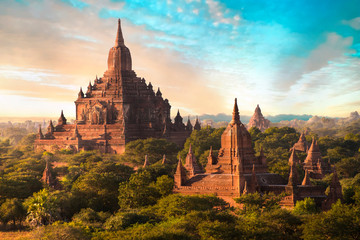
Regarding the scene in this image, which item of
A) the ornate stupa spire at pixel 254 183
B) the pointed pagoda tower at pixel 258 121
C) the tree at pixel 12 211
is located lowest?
the tree at pixel 12 211

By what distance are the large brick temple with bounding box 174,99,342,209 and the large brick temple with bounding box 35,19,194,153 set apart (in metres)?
37.8

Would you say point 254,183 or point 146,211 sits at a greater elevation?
point 254,183

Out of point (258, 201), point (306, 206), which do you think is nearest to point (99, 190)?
point (258, 201)

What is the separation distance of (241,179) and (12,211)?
67.9 ft

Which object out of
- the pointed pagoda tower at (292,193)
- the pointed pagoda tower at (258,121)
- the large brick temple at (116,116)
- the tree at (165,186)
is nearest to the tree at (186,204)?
the tree at (165,186)

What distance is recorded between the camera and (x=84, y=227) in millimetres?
32969

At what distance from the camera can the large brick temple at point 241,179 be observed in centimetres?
3766

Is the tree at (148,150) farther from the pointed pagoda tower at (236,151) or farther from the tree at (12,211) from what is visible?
the tree at (12,211)

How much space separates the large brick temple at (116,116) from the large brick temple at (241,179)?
37838 mm

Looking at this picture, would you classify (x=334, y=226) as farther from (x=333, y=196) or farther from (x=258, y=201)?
(x=333, y=196)

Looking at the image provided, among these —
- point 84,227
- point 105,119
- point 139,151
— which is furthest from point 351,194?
point 105,119

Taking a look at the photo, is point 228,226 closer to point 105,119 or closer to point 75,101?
point 105,119

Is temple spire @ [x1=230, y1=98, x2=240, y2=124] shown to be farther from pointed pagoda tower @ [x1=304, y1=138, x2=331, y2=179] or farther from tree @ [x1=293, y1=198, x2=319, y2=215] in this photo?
pointed pagoda tower @ [x1=304, y1=138, x2=331, y2=179]

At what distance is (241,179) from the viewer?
38.3 m
